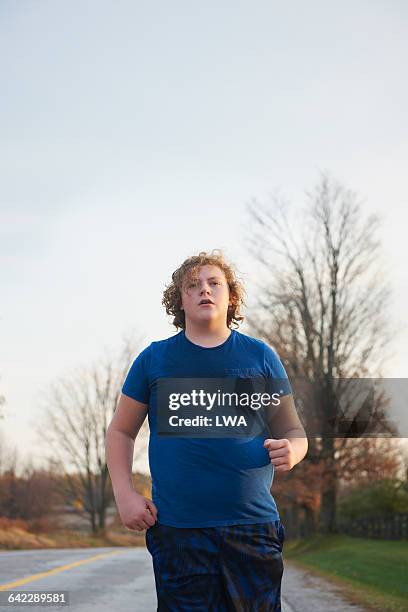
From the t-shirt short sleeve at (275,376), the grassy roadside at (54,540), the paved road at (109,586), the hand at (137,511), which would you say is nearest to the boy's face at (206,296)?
the t-shirt short sleeve at (275,376)

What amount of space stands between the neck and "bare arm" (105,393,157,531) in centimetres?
30

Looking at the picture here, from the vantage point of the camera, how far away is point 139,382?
136 inches

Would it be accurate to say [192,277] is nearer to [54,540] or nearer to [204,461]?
[204,461]

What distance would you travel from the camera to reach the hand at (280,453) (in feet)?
10.5

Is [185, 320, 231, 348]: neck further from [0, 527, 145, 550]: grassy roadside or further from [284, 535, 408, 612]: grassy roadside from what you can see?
[0, 527, 145, 550]: grassy roadside

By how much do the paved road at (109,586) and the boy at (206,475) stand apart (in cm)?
559

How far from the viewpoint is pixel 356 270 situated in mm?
33125

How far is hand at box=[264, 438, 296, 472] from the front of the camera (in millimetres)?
3215

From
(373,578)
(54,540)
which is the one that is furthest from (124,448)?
(54,540)

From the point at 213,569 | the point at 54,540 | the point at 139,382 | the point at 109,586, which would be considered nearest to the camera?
the point at 213,569

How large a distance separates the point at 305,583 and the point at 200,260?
1027 cm

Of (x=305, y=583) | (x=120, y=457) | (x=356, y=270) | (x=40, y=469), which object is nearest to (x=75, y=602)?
(x=305, y=583)

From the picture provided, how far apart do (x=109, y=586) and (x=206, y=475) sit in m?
8.66

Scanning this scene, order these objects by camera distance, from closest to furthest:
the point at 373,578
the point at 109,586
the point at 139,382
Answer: the point at 139,382 → the point at 109,586 → the point at 373,578
